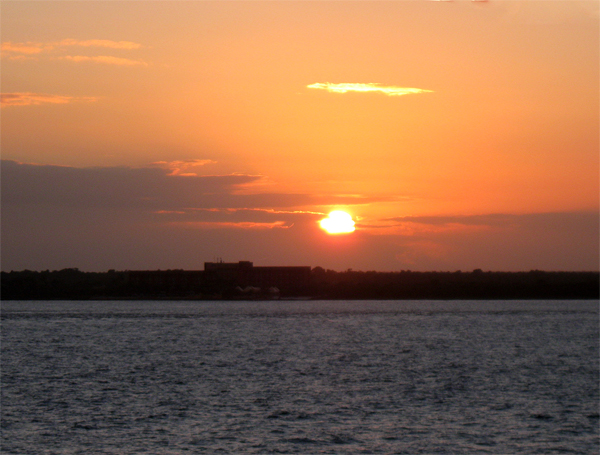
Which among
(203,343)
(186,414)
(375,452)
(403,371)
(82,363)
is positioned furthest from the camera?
(203,343)

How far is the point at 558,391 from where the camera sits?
4816 centimetres

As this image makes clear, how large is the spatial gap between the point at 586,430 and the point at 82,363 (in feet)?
149

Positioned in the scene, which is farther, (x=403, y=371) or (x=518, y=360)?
(x=518, y=360)

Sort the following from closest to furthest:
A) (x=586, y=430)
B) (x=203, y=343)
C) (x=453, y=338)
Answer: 1. (x=586, y=430)
2. (x=203, y=343)
3. (x=453, y=338)

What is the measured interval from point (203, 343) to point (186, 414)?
52352mm

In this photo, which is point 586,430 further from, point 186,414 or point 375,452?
point 186,414

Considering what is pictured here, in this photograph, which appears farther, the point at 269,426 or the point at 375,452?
the point at 269,426

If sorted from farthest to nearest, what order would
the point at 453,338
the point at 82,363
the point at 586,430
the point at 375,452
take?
the point at 453,338, the point at 82,363, the point at 586,430, the point at 375,452

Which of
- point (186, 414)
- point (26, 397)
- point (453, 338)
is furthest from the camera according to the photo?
point (453, 338)

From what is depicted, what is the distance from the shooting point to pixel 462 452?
31172 millimetres

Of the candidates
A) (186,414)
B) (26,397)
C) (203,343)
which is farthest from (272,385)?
(203,343)

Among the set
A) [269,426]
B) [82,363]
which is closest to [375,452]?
[269,426]

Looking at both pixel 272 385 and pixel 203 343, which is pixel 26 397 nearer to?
pixel 272 385

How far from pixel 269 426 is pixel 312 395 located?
973 centimetres
